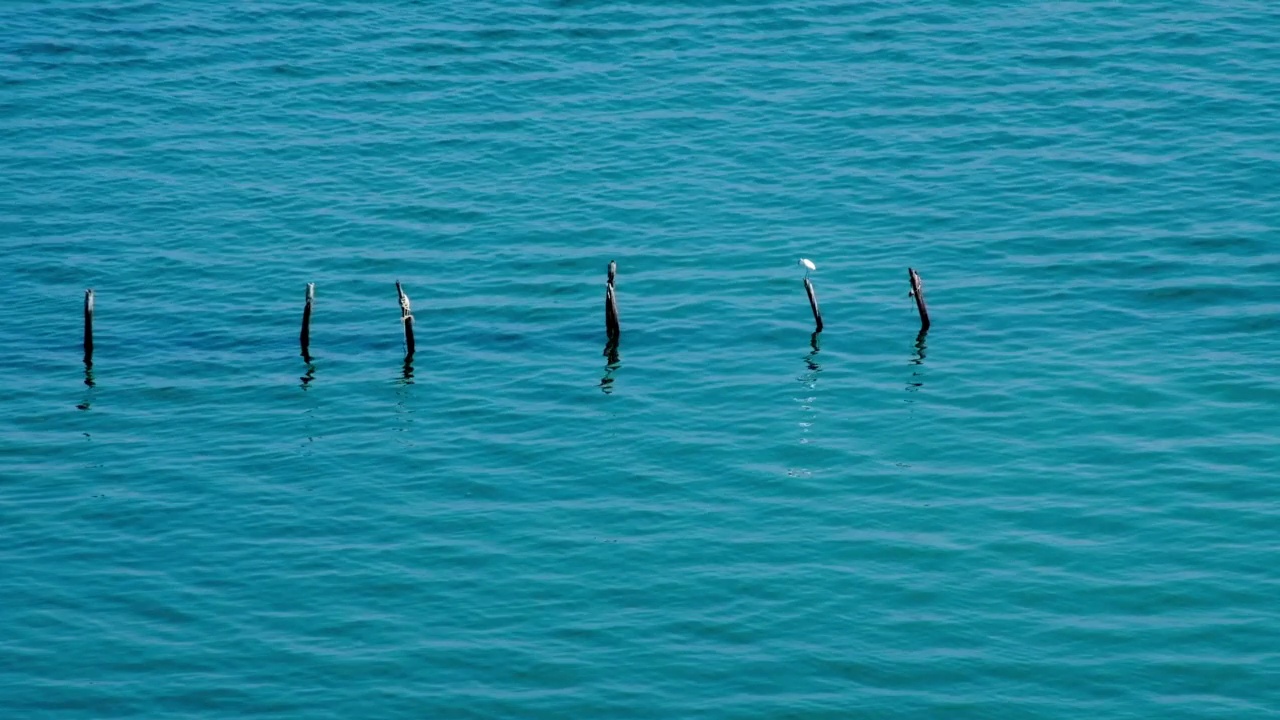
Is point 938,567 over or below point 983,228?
below

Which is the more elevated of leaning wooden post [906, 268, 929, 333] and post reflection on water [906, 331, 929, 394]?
leaning wooden post [906, 268, 929, 333]

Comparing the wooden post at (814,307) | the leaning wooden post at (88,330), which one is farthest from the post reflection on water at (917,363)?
the leaning wooden post at (88,330)

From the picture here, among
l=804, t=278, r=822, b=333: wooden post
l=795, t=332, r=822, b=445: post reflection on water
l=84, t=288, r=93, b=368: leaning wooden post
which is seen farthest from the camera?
l=84, t=288, r=93, b=368: leaning wooden post

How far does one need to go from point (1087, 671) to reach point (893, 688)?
3515mm

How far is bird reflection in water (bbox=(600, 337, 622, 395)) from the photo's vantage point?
4316 centimetres

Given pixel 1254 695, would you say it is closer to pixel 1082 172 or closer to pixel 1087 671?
pixel 1087 671

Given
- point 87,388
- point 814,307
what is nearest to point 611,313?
point 814,307

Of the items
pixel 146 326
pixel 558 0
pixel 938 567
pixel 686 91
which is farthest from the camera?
pixel 558 0

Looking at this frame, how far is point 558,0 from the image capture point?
7188cm

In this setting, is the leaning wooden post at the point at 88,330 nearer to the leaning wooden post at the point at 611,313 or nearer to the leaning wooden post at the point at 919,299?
the leaning wooden post at the point at 611,313

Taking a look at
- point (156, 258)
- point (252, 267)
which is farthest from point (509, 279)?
point (156, 258)

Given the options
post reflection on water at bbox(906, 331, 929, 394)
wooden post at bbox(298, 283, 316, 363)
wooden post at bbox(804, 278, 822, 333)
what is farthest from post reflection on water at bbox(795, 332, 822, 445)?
wooden post at bbox(298, 283, 316, 363)

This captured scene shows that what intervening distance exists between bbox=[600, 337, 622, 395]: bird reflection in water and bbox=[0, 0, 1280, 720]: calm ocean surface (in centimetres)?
27

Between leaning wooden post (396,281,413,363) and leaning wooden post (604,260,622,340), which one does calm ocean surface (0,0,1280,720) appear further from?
leaning wooden post (396,281,413,363)
